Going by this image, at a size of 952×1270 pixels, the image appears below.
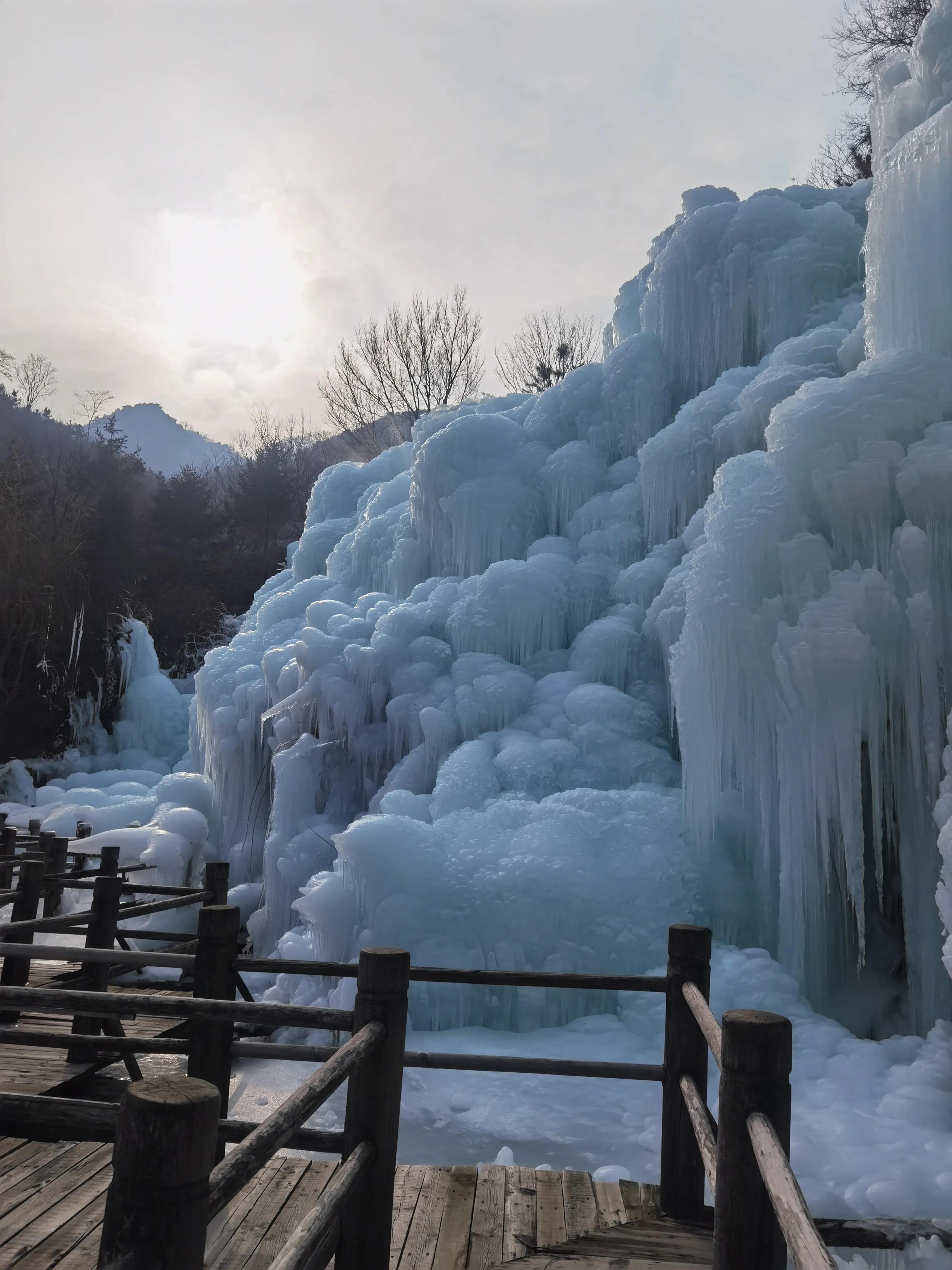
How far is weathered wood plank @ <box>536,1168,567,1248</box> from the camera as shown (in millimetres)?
2811

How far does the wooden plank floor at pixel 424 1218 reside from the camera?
2.61 m

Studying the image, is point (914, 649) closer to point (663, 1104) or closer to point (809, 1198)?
point (809, 1198)

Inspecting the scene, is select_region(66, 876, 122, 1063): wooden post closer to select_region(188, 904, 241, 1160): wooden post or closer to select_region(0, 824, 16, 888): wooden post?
select_region(188, 904, 241, 1160): wooden post

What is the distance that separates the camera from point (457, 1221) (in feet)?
9.59

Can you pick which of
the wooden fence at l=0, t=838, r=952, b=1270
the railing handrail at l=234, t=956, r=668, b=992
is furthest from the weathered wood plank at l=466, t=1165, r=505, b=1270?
the railing handrail at l=234, t=956, r=668, b=992

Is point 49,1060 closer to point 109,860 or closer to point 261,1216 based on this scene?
point 109,860

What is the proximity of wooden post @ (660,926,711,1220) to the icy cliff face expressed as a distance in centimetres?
352

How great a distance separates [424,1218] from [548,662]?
22.2 ft

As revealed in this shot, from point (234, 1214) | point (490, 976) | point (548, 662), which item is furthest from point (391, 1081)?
point (548, 662)

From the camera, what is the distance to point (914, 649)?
18.5 ft

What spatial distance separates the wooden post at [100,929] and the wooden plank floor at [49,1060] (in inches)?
6.2

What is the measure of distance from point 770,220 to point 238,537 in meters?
19.4

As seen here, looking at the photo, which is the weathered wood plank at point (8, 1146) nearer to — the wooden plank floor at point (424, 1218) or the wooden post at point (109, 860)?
the wooden plank floor at point (424, 1218)

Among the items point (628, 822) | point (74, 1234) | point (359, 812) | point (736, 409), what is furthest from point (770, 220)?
point (74, 1234)
